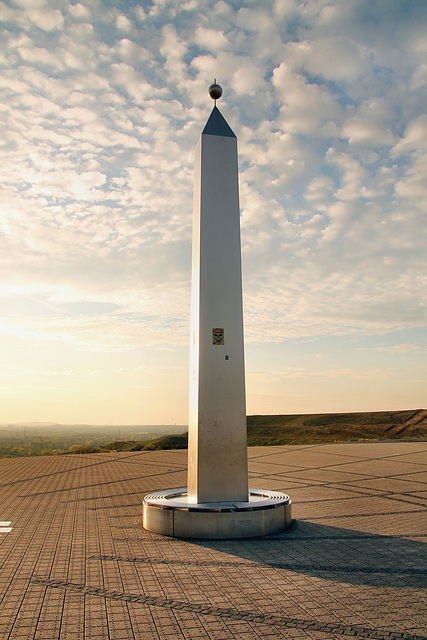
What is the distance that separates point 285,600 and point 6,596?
7.79 feet

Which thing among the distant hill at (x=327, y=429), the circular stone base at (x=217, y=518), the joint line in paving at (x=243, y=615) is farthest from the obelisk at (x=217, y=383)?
the distant hill at (x=327, y=429)

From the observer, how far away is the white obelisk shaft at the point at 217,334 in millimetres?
A: 6945

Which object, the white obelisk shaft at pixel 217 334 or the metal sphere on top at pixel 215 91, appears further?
the metal sphere on top at pixel 215 91

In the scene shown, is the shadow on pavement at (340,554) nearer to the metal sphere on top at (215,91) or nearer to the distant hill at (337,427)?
the metal sphere on top at (215,91)

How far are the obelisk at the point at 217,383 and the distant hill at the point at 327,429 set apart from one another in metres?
15.4

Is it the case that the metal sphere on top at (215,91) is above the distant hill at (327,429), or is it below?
above

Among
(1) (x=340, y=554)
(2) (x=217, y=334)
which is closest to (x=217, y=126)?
(2) (x=217, y=334)

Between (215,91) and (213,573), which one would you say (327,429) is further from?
(213,573)

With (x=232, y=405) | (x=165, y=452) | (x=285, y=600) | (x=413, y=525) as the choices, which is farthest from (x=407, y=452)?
(x=285, y=600)

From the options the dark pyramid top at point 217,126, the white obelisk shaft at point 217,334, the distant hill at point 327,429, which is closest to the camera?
the white obelisk shaft at point 217,334

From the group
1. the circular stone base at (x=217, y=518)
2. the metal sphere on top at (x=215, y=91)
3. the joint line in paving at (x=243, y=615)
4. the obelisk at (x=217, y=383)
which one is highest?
the metal sphere on top at (x=215, y=91)

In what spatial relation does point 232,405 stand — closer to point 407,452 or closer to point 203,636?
point 203,636

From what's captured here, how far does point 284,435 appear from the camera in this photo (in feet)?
83.1

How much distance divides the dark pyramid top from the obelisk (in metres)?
0.02
